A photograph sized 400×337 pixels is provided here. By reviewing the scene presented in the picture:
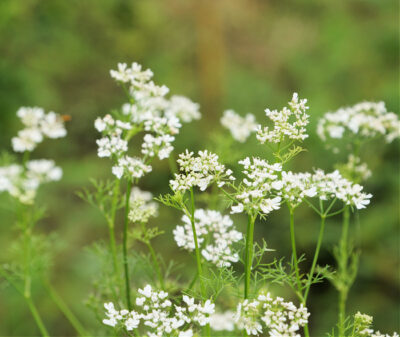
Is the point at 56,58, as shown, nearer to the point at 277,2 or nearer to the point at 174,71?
the point at 174,71

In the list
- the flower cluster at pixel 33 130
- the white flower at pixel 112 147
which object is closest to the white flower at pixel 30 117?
the flower cluster at pixel 33 130

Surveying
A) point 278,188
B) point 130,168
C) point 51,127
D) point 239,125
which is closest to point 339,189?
point 278,188

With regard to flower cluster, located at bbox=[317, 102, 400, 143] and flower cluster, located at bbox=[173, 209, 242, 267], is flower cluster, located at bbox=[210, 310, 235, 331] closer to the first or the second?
flower cluster, located at bbox=[173, 209, 242, 267]

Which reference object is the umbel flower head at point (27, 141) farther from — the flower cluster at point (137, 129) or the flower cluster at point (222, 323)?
the flower cluster at point (222, 323)

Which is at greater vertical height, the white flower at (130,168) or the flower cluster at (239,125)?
the flower cluster at (239,125)

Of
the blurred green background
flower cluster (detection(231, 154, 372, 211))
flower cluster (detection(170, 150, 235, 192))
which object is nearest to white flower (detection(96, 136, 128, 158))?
flower cluster (detection(170, 150, 235, 192))

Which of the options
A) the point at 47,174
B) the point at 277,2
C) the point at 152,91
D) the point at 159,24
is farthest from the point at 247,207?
the point at 277,2
